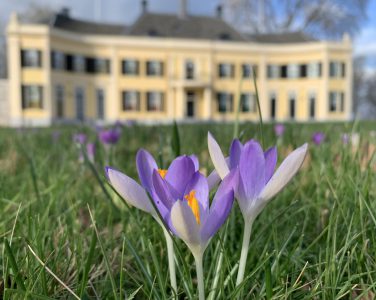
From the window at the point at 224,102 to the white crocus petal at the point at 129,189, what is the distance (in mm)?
27174

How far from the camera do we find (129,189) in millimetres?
399

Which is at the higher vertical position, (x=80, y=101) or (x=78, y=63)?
(x=78, y=63)

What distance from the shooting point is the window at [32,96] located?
74.3ft

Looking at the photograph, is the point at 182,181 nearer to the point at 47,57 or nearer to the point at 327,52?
the point at 47,57

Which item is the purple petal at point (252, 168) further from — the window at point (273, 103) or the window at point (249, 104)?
the window at point (273, 103)

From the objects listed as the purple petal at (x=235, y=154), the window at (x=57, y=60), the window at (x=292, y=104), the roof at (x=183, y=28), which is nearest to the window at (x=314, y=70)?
the window at (x=292, y=104)

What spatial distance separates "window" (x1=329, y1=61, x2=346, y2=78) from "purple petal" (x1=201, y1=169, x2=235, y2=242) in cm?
2913

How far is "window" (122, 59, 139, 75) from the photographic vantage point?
85.1ft

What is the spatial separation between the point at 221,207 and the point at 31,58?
970 inches

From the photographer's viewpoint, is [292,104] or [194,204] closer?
[194,204]

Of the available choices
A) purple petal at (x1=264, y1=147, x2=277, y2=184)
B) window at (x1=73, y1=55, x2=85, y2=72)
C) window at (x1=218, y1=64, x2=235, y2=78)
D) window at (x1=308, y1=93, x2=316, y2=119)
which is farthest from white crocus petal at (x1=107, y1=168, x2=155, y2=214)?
window at (x1=308, y1=93, x2=316, y2=119)

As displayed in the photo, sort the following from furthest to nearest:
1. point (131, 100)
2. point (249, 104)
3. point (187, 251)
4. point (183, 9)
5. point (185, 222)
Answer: point (183, 9) → point (249, 104) → point (131, 100) → point (187, 251) → point (185, 222)

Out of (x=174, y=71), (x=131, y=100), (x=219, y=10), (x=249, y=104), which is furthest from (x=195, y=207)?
(x=219, y=10)

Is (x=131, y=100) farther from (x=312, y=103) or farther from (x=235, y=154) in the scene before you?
(x=235, y=154)
